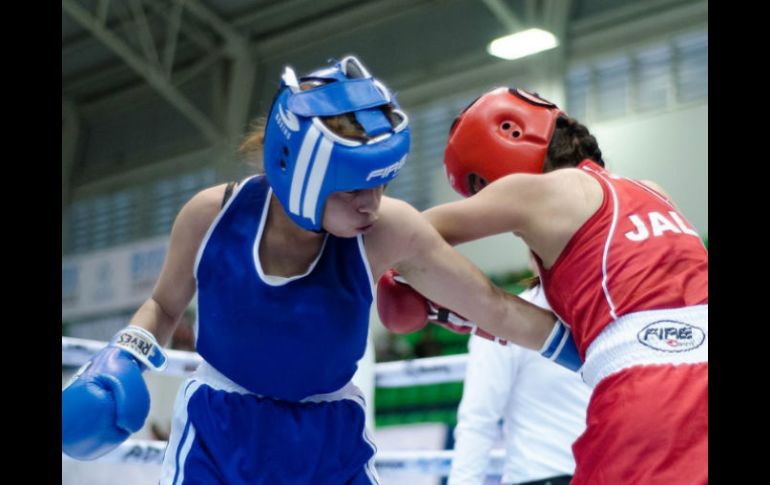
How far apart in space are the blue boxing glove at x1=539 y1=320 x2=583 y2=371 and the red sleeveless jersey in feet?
0.19

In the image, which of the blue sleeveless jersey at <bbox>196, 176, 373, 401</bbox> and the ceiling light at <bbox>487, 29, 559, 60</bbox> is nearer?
the blue sleeveless jersey at <bbox>196, 176, 373, 401</bbox>

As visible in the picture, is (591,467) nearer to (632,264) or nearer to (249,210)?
(632,264)

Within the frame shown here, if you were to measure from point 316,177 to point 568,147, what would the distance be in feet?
2.34

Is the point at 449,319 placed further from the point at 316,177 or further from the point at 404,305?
the point at 316,177

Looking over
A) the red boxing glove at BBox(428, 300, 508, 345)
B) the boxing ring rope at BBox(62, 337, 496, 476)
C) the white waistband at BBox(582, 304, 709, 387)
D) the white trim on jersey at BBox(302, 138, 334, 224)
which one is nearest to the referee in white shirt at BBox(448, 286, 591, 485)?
the boxing ring rope at BBox(62, 337, 496, 476)

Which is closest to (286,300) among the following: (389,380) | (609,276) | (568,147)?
(609,276)

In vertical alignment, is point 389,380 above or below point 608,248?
below

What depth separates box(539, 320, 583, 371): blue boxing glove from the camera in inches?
77.2

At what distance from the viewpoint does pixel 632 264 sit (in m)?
1.74

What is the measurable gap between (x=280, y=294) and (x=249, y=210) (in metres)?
0.18

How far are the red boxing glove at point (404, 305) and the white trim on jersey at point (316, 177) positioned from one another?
0.46 m

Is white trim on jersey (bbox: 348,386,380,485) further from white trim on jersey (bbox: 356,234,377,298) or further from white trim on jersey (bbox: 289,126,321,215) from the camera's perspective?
white trim on jersey (bbox: 289,126,321,215)

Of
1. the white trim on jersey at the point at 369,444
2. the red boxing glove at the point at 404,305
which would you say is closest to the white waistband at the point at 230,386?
the white trim on jersey at the point at 369,444

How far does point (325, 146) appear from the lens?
160 cm
